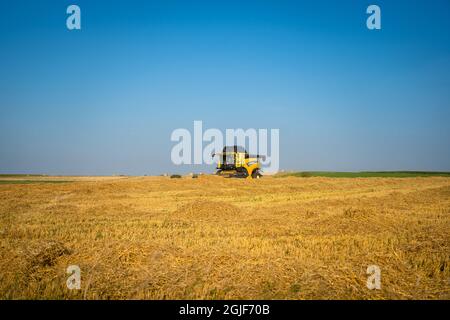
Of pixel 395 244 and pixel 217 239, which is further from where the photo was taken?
pixel 217 239

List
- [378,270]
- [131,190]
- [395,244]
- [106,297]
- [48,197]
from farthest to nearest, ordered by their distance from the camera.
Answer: [131,190], [48,197], [395,244], [378,270], [106,297]

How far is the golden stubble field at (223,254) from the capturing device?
4922 mm

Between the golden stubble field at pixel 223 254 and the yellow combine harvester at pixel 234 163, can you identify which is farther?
the yellow combine harvester at pixel 234 163

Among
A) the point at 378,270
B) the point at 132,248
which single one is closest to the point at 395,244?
the point at 378,270

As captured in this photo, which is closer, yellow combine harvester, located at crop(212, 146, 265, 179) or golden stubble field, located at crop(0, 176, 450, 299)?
golden stubble field, located at crop(0, 176, 450, 299)

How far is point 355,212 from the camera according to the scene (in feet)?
35.7

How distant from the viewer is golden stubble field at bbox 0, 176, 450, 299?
4.92 metres

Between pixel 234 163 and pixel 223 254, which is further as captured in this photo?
pixel 234 163

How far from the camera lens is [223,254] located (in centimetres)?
604
